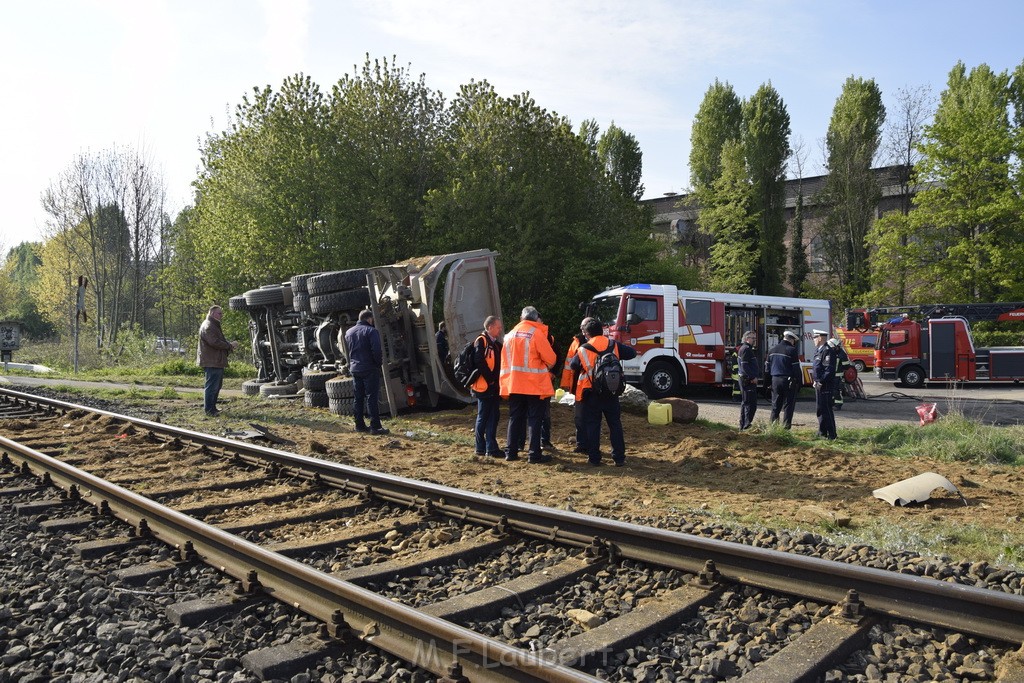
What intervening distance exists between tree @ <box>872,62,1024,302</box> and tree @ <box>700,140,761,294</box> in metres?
5.69

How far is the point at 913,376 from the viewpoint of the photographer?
24.4 meters

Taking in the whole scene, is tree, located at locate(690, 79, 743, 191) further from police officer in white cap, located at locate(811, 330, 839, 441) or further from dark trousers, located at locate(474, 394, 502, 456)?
dark trousers, located at locate(474, 394, 502, 456)

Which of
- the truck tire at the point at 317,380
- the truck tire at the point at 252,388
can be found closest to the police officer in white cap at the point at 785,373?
the truck tire at the point at 317,380

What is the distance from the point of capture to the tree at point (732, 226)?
38025 mm

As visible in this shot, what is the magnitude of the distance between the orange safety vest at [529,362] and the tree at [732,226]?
29.5 meters

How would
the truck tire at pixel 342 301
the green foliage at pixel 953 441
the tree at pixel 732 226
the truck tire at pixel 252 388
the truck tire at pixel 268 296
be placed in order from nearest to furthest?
the green foliage at pixel 953 441 < the truck tire at pixel 342 301 < the truck tire at pixel 268 296 < the truck tire at pixel 252 388 < the tree at pixel 732 226

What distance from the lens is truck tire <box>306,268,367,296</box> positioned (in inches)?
539

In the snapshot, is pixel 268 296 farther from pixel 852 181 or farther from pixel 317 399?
pixel 852 181

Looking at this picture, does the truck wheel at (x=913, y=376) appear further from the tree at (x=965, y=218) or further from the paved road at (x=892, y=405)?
the tree at (x=965, y=218)

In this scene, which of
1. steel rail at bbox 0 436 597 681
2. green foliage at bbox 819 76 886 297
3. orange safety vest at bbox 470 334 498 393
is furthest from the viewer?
green foliage at bbox 819 76 886 297

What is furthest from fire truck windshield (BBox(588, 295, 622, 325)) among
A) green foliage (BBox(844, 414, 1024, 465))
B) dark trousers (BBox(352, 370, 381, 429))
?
dark trousers (BBox(352, 370, 381, 429))

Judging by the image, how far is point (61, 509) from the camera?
658cm

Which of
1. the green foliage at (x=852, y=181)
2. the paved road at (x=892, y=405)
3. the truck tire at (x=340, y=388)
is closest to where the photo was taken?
the truck tire at (x=340, y=388)

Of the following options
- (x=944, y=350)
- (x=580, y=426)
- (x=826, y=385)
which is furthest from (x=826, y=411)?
(x=944, y=350)
